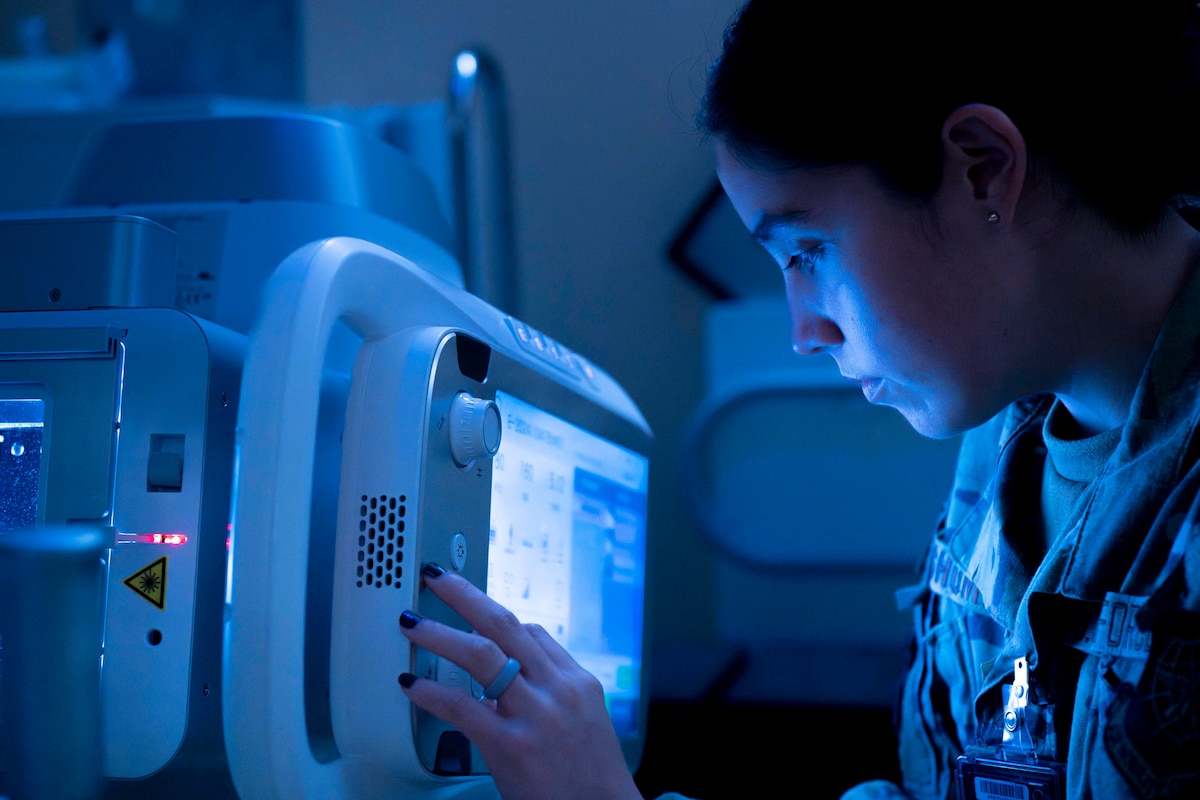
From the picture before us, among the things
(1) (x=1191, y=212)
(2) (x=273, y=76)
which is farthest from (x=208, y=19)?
(1) (x=1191, y=212)

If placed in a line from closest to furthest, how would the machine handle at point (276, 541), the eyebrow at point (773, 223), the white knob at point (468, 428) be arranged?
the machine handle at point (276, 541), the white knob at point (468, 428), the eyebrow at point (773, 223)

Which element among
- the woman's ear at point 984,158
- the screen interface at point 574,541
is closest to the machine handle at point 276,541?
the screen interface at point 574,541

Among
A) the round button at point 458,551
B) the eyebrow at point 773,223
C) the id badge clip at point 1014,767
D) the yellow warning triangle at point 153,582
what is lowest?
the id badge clip at point 1014,767

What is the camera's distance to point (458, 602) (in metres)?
0.63

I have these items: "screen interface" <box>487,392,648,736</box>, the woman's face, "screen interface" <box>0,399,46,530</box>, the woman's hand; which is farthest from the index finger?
the woman's face

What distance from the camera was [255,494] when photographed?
1.84 feet

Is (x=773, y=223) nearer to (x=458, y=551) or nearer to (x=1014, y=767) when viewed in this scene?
(x=458, y=551)

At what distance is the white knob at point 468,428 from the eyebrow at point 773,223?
29 cm

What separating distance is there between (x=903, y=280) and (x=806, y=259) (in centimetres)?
9

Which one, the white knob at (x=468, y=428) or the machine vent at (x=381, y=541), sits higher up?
the white knob at (x=468, y=428)

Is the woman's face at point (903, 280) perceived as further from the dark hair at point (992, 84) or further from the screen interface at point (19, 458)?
the screen interface at point (19, 458)

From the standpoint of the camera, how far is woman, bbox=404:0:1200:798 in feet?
2.15

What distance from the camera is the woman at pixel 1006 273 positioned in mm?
655

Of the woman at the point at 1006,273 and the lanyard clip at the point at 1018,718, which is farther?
the lanyard clip at the point at 1018,718
